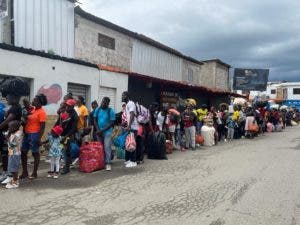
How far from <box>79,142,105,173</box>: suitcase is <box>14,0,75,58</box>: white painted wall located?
5.96 m

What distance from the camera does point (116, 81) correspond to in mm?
15688

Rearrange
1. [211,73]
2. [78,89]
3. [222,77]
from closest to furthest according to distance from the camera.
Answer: [78,89] → [211,73] → [222,77]

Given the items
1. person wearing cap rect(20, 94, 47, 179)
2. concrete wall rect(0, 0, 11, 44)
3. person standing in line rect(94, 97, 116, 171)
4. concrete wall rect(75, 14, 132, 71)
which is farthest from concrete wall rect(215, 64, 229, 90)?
person wearing cap rect(20, 94, 47, 179)

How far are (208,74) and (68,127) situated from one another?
1066 inches

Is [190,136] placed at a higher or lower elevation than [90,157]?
higher

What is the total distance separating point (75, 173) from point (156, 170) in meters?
1.91

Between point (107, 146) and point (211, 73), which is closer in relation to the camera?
point (107, 146)

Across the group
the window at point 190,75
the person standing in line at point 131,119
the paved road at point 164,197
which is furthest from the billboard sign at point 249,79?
the person standing in line at point 131,119

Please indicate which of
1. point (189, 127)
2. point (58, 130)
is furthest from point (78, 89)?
point (58, 130)

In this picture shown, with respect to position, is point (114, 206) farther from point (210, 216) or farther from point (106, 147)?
point (106, 147)

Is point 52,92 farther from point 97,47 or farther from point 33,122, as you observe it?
point 97,47

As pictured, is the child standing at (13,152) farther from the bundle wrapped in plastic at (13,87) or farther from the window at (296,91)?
the window at (296,91)

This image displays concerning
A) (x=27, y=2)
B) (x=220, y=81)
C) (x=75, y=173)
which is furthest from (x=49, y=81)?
(x=220, y=81)

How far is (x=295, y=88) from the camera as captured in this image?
226 ft
